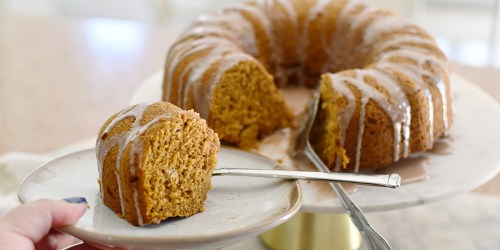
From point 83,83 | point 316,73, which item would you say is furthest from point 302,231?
point 83,83

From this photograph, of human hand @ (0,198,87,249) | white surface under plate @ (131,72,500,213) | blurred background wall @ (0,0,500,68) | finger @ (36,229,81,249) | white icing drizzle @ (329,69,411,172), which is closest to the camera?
human hand @ (0,198,87,249)

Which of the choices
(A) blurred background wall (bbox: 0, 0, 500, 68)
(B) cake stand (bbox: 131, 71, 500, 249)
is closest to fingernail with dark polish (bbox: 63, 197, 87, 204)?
(B) cake stand (bbox: 131, 71, 500, 249)

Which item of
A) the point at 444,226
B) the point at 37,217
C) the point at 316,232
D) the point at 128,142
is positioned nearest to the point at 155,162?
the point at 128,142

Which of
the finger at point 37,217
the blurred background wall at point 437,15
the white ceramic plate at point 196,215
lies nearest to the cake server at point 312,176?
the white ceramic plate at point 196,215

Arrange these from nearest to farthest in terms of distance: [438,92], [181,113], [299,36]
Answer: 1. [181,113]
2. [438,92]
3. [299,36]

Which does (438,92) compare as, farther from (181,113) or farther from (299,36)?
(181,113)

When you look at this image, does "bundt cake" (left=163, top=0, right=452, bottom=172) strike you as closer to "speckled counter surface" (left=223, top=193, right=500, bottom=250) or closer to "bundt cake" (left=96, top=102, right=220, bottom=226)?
"speckled counter surface" (left=223, top=193, right=500, bottom=250)
